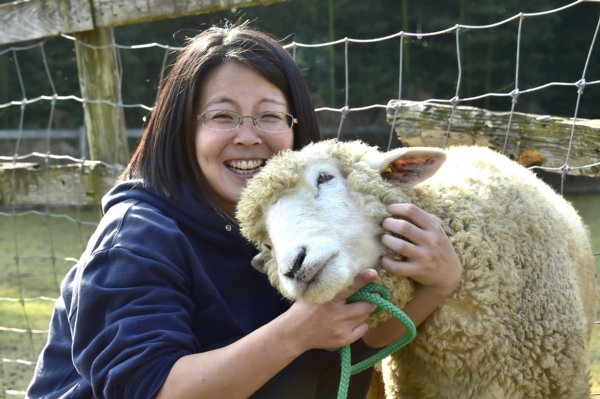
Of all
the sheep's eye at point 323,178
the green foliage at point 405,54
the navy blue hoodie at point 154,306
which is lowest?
the green foliage at point 405,54

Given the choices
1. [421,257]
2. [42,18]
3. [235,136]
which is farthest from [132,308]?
[42,18]

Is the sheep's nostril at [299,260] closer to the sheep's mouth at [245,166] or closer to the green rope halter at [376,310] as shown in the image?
the green rope halter at [376,310]

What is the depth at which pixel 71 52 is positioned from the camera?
451 inches

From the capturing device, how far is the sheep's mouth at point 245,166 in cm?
218

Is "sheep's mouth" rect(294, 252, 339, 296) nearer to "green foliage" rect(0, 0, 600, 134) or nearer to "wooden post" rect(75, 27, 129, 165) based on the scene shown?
"wooden post" rect(75, 27, 129, 165)

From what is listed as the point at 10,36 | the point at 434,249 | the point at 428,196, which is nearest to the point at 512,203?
the point at 428,196

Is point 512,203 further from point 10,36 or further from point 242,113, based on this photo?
point 10,36

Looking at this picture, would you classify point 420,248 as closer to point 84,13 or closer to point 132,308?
point 132,308

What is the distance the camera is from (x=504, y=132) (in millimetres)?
2881

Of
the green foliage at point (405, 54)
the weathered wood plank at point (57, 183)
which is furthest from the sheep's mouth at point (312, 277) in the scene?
the green foliage at point (405, 54)

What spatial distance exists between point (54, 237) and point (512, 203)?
8.17 m

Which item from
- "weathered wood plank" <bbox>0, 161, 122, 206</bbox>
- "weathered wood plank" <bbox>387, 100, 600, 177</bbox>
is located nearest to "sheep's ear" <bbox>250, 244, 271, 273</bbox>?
"weathered wood plank" <bbox>387, 100, 600, 177</bbox>

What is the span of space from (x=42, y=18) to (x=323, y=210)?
230 cm

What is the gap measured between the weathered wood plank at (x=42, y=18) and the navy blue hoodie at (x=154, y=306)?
1489 mm
